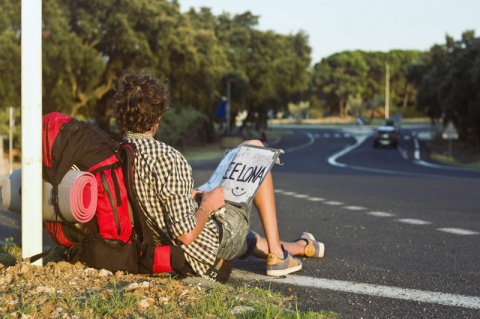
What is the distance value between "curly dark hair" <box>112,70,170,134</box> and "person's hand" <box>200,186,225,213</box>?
58cm

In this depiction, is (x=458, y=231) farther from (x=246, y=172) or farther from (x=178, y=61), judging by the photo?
(x=178, y=61)

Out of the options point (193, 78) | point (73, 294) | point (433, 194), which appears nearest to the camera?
point (73, 294)

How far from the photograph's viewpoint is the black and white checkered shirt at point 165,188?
4785 mm

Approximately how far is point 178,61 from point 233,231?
136 ft

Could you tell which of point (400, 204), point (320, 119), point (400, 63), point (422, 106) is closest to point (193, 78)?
point (422, 106)

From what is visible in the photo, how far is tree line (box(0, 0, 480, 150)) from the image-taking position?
3819cm

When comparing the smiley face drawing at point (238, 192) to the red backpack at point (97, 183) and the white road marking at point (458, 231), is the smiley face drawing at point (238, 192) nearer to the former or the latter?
the red backpack at point (97, 183)

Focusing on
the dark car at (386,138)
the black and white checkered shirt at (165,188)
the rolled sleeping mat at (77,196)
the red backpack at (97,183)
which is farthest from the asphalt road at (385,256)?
the dark car at (386,138)

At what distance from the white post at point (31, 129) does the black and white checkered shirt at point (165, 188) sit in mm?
581

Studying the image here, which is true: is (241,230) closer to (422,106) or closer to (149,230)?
(149,230)

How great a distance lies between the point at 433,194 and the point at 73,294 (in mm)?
12634

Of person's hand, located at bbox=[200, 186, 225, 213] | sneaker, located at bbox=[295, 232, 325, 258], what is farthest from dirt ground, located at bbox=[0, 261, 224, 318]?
sneaker, located at bbox=[295, 232, 325, 258]

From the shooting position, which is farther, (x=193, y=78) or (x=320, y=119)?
(x=320, y=119)

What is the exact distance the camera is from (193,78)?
157ft
